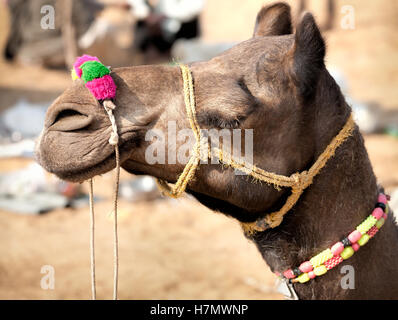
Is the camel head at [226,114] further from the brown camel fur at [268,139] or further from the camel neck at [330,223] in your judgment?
the camel neck at [330,223]

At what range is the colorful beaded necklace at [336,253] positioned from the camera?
236 cm

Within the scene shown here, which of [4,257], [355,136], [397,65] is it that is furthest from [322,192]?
[397,65]

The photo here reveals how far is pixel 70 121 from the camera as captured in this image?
2.06 metres

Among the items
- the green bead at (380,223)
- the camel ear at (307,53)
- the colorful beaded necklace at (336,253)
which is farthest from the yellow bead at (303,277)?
the camel ear at (307,53)

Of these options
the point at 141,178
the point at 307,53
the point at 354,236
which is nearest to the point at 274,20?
the point at 307,53

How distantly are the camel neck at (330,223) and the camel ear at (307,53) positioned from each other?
412 mm

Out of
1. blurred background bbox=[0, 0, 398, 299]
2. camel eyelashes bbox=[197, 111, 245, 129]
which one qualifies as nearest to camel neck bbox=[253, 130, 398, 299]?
camel eyelashes bbox=[197, 111, 245, 129]

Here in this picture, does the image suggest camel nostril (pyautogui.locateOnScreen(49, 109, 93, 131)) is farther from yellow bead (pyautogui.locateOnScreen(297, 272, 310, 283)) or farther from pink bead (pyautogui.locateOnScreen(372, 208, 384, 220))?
pink bead (pyautogui.locateOnScreen(372, 208, 384, 220))

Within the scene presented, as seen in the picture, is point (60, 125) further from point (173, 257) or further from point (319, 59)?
point (173, 257)

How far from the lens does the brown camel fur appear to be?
208 centimetres

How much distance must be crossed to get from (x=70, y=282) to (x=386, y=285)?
3.51 metres

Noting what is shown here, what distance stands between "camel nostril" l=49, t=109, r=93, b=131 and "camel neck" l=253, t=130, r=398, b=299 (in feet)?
3.59

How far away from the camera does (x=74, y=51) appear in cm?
1278

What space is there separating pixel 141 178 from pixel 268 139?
5.64 metres
